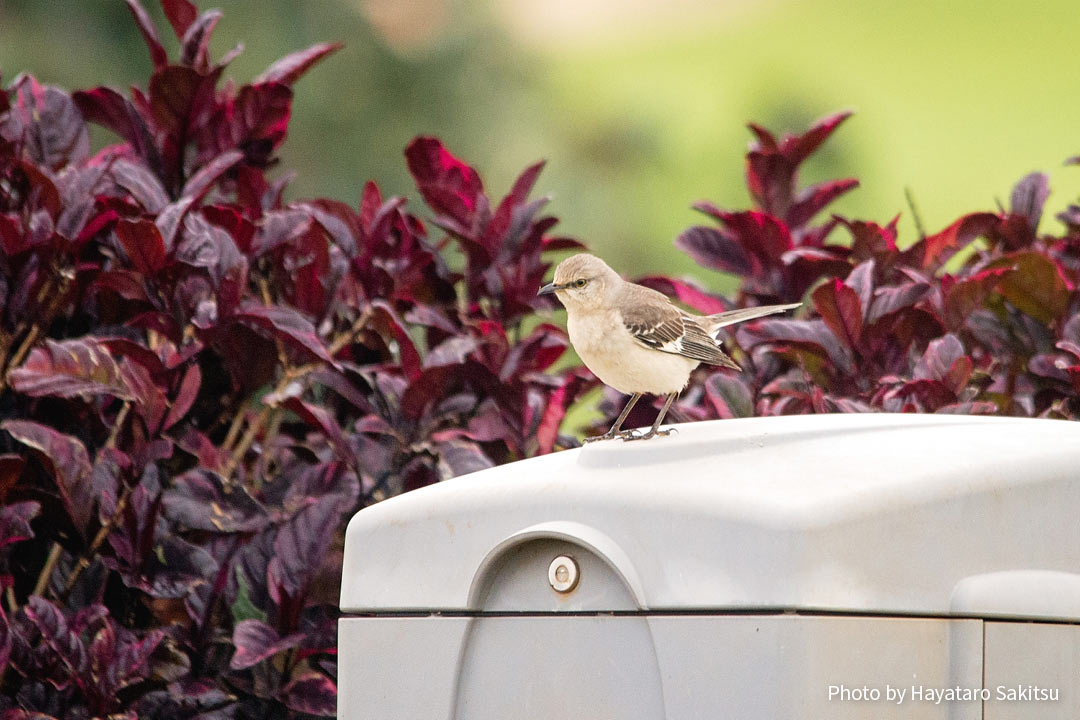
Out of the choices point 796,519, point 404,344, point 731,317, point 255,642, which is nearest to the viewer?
point 796,519

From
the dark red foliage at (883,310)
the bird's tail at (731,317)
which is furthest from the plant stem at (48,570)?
the bird's tail at (731,317)

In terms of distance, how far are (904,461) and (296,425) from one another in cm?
184

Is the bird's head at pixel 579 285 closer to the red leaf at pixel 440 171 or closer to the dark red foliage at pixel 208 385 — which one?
the dark red foliage at pixel 208 385

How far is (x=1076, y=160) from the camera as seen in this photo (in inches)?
136

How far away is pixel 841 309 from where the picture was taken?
2.80 meters

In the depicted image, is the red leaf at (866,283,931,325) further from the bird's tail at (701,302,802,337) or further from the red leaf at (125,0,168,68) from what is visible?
the red leaf at (125,0,168,68)

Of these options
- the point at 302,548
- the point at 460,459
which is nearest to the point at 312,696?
the point at 302,548

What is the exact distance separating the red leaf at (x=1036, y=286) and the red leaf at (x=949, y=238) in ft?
0.67

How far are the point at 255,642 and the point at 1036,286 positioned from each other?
6.36 feet

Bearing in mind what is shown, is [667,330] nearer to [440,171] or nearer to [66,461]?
[440,171]

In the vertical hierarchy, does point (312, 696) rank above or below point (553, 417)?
below

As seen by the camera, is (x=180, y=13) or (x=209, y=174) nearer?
(x=209, y=174)

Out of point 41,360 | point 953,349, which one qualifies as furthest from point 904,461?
point 41,360

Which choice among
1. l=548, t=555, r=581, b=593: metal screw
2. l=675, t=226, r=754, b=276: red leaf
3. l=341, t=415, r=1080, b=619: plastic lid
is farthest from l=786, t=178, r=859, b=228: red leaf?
l=548, t=555, r=581, b=593: metal screw
